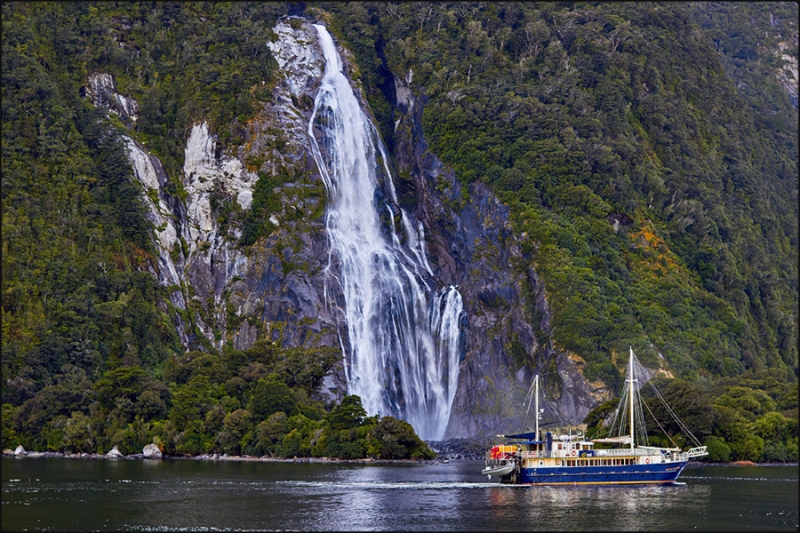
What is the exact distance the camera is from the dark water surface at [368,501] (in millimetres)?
61906

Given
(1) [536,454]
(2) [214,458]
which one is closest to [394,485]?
(1) [536,454]

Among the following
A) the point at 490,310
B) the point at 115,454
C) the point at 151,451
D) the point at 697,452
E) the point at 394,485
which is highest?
the point at 490,310

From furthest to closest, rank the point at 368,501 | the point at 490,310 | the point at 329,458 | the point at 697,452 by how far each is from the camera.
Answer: the point at 490,310, the point at 329,458, the point at 697,452, the point at 368,501

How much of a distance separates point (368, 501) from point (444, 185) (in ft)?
267

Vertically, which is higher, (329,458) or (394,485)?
(329,458)

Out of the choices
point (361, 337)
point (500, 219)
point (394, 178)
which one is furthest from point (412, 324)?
point (394, 178)

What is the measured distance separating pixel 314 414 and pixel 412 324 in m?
24.5

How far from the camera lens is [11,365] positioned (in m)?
125

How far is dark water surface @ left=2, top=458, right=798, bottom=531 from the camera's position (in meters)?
61.9

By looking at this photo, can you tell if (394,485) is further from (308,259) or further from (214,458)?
(308,259)

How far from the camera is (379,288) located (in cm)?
13800

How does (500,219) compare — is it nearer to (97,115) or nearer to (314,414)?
(314,414)

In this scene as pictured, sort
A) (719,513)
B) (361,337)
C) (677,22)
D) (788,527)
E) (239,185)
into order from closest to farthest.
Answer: (788,527) → (719,513) → (361,337) → (239,185) → (677,22)

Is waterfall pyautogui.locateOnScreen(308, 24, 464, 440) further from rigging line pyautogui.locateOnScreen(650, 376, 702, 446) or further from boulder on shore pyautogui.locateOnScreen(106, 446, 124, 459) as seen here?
rigging line pyautogui.locateOnScreen(650, 376, 702, 446)
